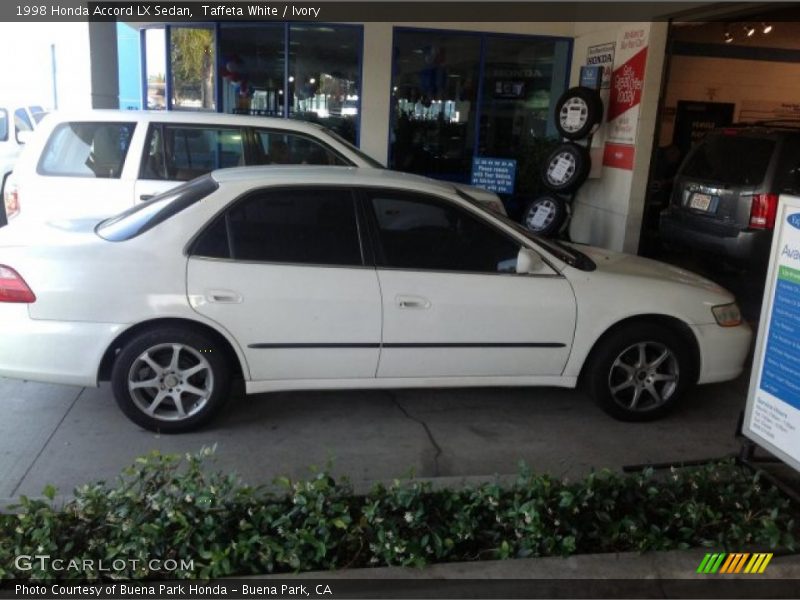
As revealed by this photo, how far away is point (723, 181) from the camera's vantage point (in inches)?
328

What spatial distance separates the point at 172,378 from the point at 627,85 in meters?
7.42

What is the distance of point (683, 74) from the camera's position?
48.6ft

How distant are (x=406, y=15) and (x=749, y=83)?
792 cm

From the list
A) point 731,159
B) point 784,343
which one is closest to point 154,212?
point 784,343

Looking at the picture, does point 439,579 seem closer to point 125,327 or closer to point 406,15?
point 125,327

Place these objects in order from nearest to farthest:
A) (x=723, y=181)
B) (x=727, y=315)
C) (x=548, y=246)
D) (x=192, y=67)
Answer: (x=548, y=246) → (x=727, y=315) → (x=723, y=181) → (x=192, y=67)

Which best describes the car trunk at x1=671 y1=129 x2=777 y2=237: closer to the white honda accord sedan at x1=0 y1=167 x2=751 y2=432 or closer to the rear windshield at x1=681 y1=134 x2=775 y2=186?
the rear windshield at x1=681 y1=134 x2=775 y2=186

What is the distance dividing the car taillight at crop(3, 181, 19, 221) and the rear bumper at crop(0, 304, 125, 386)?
329 cm

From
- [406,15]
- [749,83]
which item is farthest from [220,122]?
[749,83]

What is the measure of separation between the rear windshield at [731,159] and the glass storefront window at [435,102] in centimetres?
420

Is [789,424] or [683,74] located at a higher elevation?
[683,74]

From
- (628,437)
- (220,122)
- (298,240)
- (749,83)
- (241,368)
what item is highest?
(749,83)

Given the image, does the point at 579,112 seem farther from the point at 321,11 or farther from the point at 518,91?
the point at 321,11

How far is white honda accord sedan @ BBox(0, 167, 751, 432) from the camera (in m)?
4.32
